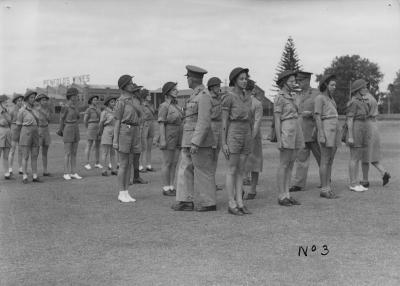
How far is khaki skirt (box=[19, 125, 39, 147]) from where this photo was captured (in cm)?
1155

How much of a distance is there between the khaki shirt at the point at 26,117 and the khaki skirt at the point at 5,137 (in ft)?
1.71

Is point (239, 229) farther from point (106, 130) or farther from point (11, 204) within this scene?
point (106, 130)

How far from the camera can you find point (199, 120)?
25.7 ft

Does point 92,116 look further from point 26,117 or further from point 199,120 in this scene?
point 199,120

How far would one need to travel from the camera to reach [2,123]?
39.1ft

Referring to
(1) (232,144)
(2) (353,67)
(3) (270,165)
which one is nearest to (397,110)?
(2) (353,67)

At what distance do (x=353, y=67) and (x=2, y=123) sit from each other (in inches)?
2834

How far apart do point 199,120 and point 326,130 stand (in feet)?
8.52

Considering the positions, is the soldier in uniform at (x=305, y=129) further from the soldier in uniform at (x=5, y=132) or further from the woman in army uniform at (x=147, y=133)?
the soldier in uniform at (x=5, y=132)

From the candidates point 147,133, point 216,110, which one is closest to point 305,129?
point 216,110

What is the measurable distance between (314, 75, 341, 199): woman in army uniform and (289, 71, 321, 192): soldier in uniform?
0.70 m

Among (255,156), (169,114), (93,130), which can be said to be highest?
(169,114)

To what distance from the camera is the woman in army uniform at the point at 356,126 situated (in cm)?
995

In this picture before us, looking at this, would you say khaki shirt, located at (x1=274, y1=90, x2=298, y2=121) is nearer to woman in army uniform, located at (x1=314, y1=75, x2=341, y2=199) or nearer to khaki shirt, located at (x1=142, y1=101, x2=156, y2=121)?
woman in army uniform, located at (x1=314, y1=75, x2=341, y2=199)
